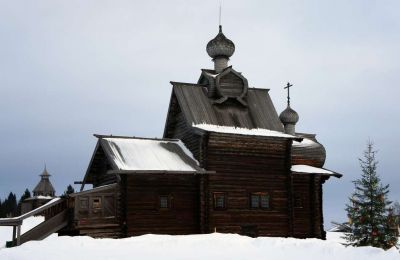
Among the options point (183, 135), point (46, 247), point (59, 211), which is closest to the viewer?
point (46, 247)

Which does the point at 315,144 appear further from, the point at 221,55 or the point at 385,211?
the point at 385,211

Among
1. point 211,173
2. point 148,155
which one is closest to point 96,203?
point 148,155

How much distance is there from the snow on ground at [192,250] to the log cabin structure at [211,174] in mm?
4910

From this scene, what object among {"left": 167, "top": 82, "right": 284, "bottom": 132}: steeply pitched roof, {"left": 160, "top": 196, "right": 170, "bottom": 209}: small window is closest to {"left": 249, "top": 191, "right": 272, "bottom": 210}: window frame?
{"left": 167, "top": 82, "right": 284, "bottom": 132}: steeply pitched roof

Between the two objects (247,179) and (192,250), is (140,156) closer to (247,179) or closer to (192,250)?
(247,179)

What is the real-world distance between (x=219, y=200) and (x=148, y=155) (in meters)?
4.42

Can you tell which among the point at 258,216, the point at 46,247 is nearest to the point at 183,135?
the point at 258,216

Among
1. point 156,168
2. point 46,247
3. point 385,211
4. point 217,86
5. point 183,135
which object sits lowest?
point 46,247

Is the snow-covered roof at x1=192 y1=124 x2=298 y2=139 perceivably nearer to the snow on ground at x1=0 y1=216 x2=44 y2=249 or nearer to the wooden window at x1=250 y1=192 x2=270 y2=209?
the wooden window at x1=250 y1=192 x2=270 y2=209

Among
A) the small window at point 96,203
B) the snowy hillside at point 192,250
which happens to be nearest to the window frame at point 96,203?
the small window at point 96,203

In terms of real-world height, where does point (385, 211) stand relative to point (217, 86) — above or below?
below

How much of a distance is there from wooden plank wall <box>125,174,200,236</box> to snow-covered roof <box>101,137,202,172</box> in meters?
0.54

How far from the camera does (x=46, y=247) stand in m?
18.5

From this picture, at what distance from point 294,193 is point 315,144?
4.47 meters
